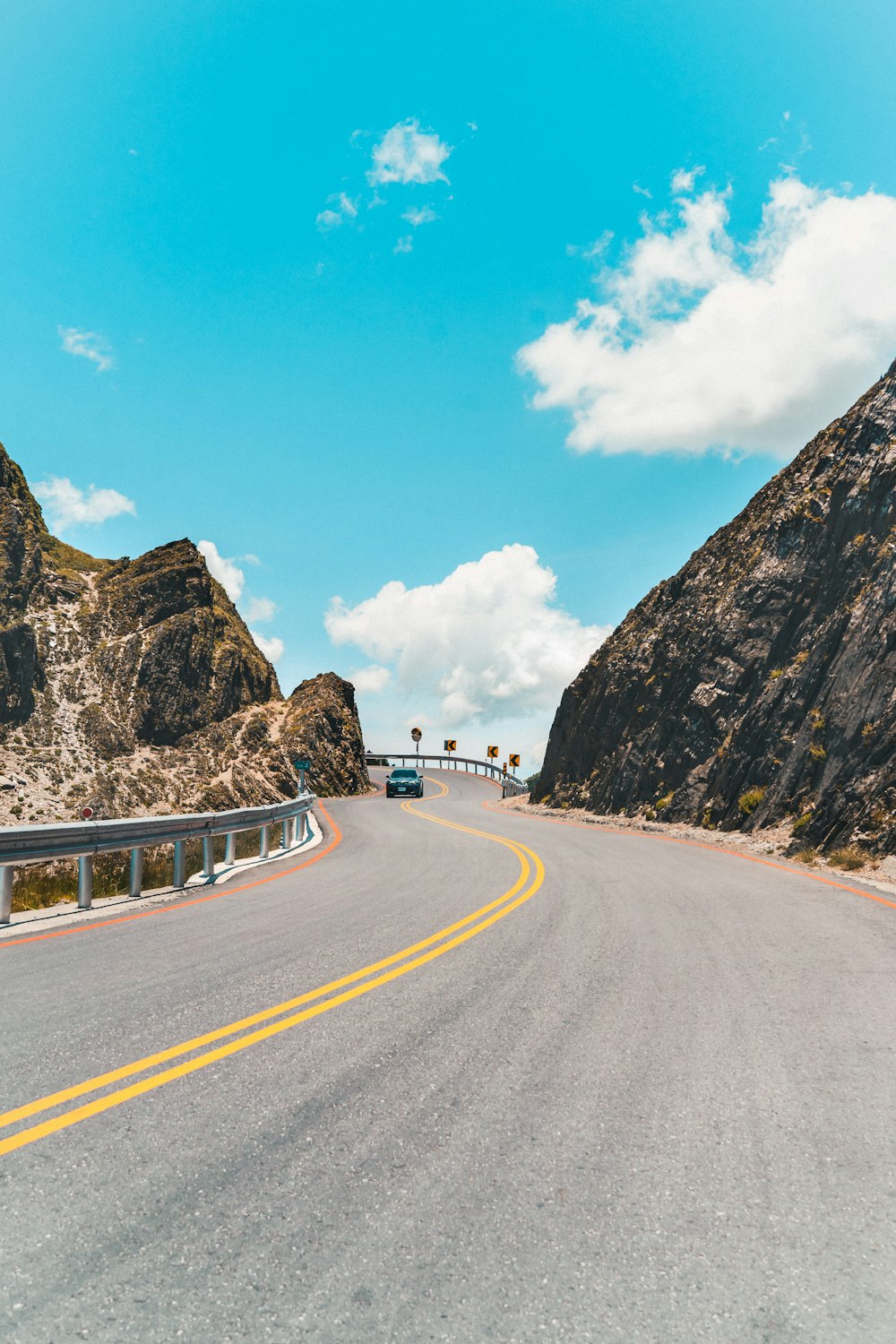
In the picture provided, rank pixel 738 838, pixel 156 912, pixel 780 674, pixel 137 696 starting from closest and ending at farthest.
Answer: pixel 156 912 → pixel 738 838 → pixel 780 674 → pixel 137 696

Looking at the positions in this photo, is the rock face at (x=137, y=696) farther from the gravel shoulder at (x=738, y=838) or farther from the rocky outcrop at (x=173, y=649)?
the gravel shoulder at (x=738, y=838)

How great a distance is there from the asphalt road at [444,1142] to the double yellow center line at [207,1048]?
0.09ft

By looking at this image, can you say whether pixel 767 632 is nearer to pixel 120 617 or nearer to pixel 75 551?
pixel 120 617

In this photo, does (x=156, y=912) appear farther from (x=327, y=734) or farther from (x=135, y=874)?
(x=327, y=734)

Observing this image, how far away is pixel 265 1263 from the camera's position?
2.53m

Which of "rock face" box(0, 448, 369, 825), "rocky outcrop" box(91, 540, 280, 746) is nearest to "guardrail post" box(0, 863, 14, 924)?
"rock face" box(0, 448, 369, 825)

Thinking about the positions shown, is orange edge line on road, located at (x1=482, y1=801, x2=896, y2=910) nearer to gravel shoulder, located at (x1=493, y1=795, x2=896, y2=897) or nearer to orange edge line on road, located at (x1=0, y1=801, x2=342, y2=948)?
gravel shoulder, located at (x1=493, y1=795, x2=896, y2=897)

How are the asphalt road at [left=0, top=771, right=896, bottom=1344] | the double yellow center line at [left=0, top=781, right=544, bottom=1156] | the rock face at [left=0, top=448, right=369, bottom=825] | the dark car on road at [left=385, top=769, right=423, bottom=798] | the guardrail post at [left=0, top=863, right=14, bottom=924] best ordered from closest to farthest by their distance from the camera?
the asphalt road at [left=0, top=771, right=896, bottom=1344] → the double yellow center line at [left=0, top=781, right=544, bottom=1156] → the guardrail post at [left=0, top=863, right=14, bottom=924] → the dark car on road at [left=385, top=769, right=423, bottom=798] → the rock face at [left=0, top=448, right=369, bottom=825]

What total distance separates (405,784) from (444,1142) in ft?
143

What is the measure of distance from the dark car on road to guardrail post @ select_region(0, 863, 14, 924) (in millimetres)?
38340

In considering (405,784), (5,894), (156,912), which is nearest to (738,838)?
(156,912)

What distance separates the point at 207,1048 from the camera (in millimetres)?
4434

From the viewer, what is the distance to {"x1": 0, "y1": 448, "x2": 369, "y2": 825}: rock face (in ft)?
196

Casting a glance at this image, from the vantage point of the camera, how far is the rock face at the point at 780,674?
19.0 metres
